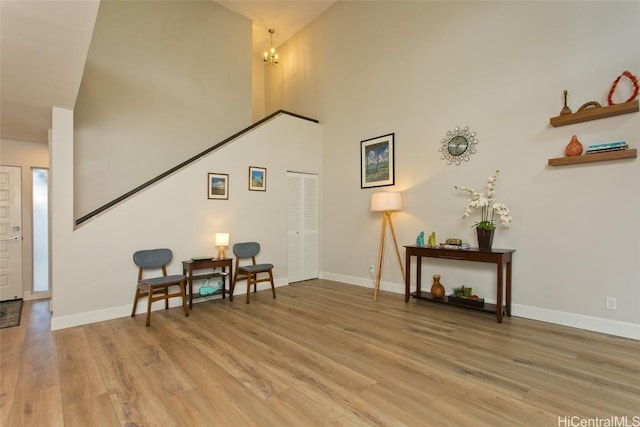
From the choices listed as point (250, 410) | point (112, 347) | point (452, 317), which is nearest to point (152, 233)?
point (112, 347)

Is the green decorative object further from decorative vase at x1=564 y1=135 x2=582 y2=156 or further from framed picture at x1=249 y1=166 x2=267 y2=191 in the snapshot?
framed picture at x1=249 y1=166 x2=267 y2=191

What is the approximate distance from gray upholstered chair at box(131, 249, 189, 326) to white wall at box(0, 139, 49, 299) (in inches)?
97.7

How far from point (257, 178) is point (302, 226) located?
1.29m

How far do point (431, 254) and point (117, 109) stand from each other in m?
5.32

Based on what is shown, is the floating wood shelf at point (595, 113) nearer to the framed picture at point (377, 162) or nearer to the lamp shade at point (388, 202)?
the lamp shade at point (388, 202)

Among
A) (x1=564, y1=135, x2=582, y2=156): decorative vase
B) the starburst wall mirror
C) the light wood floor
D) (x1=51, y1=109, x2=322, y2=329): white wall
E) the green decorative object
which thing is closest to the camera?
the light wood floor

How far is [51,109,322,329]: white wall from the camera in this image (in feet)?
11.6

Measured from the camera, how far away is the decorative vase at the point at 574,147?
3.21 meters

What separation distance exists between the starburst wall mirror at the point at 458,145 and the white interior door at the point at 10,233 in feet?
21.5

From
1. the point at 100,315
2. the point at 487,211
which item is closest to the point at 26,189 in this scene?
the point at 100,315

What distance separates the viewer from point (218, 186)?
470cm

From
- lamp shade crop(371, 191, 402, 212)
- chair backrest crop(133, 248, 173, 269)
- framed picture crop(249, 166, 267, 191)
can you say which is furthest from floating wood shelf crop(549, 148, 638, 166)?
chair backrest crop(133, 248, 173, 269)

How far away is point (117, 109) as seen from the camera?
4941 mm

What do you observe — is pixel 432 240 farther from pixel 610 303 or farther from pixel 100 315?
pixel 100 315
